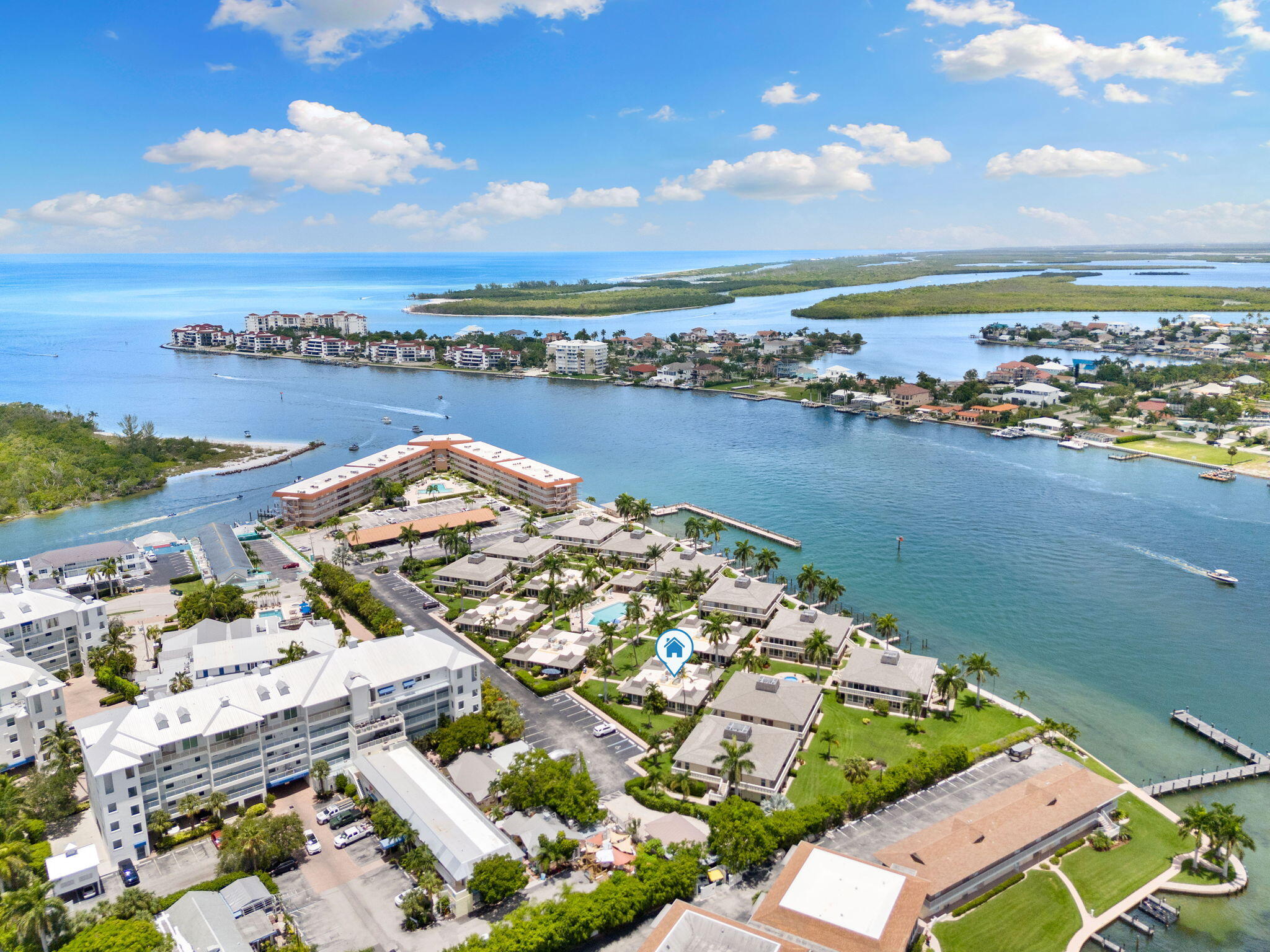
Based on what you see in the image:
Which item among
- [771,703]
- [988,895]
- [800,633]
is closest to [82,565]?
[771,703]

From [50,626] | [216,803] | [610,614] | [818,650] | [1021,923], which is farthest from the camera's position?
[610,614]

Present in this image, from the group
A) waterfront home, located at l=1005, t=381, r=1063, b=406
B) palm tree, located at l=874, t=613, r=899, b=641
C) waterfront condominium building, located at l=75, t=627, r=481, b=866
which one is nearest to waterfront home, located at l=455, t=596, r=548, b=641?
waterfront condominium building, located at l=75, t=627, r=481, b=866

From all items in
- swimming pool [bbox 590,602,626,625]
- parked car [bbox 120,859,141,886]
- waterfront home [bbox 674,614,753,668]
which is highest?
swimming pool [bbox 590,602,626,625]

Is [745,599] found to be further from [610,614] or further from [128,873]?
[128,873]

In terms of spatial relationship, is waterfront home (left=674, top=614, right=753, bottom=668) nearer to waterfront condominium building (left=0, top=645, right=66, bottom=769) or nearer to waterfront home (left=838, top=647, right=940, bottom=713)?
waterfront home (left=838, top=647, right=940, bottom=713)

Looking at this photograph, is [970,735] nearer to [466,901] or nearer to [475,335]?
[466,901]

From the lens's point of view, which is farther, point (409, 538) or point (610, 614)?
point (409, 538)

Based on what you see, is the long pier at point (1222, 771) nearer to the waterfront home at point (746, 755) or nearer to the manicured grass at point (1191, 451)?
the waterfront home at point (746, 755)
